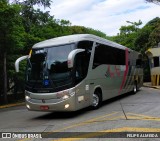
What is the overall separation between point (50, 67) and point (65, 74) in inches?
27.2

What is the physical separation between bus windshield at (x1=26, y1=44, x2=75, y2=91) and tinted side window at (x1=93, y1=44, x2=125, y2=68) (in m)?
2.23

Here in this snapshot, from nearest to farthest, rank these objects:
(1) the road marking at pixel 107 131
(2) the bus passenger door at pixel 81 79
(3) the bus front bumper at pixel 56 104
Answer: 1. (1) the road marking at pixel 107 131
2. (3) the bus front bumper at pixel 56 104
3. (2) the bus passenger door at pixel 81 79

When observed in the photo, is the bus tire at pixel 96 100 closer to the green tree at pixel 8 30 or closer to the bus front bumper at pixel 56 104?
the bus front bumper at pixel 56 104

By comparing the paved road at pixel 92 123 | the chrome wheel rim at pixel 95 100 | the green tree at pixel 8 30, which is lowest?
the paved road at pixel 92 123

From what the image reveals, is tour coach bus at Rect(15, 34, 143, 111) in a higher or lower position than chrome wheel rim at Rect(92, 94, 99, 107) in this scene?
higher

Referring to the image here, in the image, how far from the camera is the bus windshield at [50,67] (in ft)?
40.7

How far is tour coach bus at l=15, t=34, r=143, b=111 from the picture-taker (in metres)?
12.3

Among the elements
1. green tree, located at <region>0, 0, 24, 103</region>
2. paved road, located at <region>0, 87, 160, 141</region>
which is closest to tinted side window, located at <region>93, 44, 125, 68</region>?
→ paved road, located at <region>0, 87, 160, 141</region>

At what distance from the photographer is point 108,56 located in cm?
1662

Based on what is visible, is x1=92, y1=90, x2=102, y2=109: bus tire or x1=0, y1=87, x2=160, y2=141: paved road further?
x1=92, y1=90, x2=102, y2=109: bus tire

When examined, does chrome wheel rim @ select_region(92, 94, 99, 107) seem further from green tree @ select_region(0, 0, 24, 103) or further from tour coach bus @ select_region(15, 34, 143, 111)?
green tree @ select_region(0, 0, 24, 103)

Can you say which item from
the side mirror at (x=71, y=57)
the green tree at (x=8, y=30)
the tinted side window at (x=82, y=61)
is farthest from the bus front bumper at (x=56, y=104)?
the green tree at (x=8, y=30)

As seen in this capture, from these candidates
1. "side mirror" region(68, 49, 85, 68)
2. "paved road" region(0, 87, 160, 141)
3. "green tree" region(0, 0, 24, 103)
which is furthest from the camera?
"green tree" region(0, 0, 24, 103)

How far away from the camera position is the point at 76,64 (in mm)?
12734
